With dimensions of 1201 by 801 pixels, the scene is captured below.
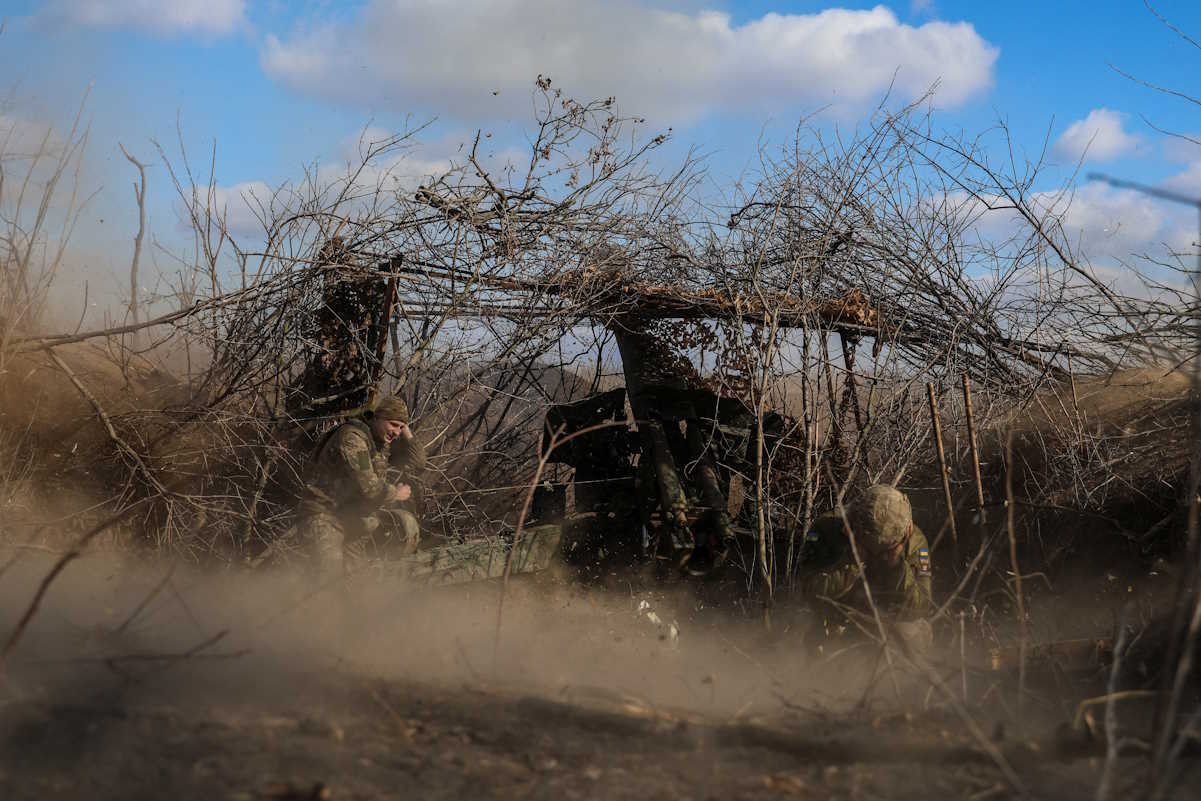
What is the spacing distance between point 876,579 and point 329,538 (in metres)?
3.95

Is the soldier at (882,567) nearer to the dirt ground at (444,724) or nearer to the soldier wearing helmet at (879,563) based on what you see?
the soldier wearing helmet at (879,563)

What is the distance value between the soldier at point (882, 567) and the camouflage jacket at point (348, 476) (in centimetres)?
321

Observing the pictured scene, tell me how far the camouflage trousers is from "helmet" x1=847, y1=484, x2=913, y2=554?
3.64 meters

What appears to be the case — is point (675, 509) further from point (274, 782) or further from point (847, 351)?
point (274, 782)

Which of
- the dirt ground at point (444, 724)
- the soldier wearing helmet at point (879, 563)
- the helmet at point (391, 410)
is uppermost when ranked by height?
the helmet at point (391, 410)

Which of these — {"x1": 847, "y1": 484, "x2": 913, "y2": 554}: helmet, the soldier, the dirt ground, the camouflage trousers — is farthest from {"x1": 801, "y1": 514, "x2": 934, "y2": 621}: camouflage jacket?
the camouflage trousers

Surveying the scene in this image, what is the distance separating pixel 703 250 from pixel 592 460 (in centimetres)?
230

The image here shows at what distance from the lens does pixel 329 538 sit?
24.5 feet

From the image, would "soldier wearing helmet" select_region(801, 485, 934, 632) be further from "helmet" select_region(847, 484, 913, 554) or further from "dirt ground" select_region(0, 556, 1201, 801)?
"dirt ground" select_region(0, 556, 1201, 801)

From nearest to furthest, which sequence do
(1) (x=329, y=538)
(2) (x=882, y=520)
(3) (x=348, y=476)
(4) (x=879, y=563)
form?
(2) (x=882, y=520)
(4) (x=879, y=563)
(3) (x=348, y=476)
(1) (x=329, y=538)

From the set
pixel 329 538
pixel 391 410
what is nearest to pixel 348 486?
pixel 329 538

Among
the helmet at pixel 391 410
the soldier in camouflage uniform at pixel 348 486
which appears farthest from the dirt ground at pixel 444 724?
the helmet at pixel 391 410

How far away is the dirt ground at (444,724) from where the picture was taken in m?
3.63

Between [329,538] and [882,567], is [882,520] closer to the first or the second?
[882,567]
